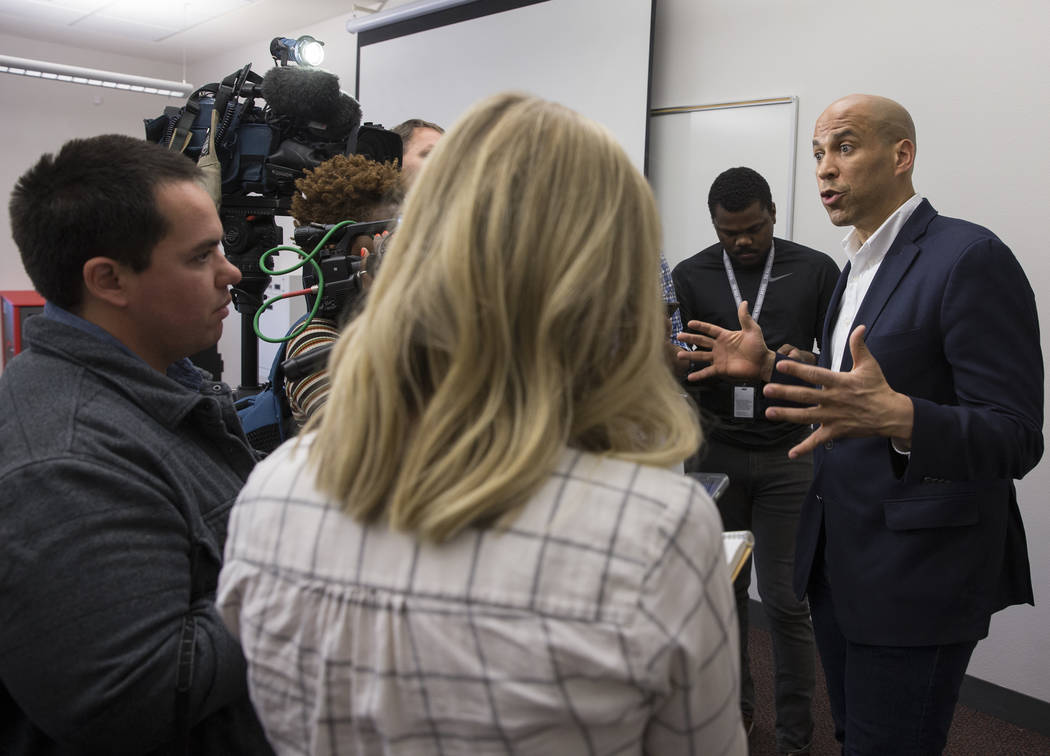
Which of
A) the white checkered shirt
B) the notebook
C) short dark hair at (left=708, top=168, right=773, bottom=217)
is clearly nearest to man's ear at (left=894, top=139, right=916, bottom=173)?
short dark hair at (left=708, top=168, right=773, bottom=217)

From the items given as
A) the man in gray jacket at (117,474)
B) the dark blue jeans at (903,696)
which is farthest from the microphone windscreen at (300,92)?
the dark blue jeans at (903,696)

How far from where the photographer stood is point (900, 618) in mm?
1325

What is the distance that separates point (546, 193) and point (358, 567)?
12.5 inches

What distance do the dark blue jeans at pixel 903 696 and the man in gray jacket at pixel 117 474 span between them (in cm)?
100

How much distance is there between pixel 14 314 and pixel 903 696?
500cm

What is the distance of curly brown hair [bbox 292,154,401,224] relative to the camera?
1.50 meters

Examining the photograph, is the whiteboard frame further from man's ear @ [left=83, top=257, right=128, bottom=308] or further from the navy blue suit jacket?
man's ear @ [left=83, top=257, right=128, bottom=308]

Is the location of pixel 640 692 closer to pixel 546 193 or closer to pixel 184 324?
pixel 546 193

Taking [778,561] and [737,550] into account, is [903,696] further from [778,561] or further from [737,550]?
[778,561]

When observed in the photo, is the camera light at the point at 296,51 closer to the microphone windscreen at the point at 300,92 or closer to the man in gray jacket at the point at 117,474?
the microphone windscreen at the point at 300,92

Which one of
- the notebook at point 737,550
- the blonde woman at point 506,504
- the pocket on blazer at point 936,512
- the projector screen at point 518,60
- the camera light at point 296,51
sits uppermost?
the projector screen at point 518,60

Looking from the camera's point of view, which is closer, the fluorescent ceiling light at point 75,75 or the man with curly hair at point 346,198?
the man with curly hair at point 346,198

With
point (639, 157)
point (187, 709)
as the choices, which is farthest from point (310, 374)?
point (639, 157)

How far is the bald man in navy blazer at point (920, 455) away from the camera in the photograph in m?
1.23
